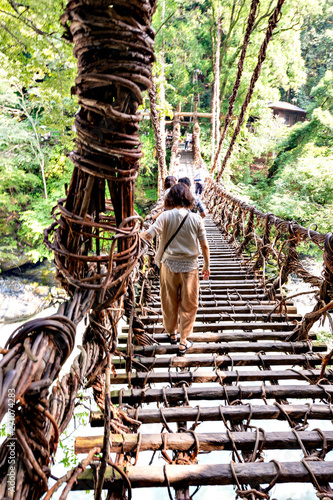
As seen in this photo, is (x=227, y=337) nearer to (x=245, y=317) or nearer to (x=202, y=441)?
(x=245, y=317)

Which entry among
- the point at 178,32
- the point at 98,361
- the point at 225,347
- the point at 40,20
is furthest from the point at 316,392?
the point at 178,32

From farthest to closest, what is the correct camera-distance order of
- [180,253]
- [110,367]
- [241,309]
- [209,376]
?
[241,309] → [180,253] → [209,376] → [110,367]

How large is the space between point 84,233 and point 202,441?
0.84 m

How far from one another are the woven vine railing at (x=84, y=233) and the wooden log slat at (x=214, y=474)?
0.25m

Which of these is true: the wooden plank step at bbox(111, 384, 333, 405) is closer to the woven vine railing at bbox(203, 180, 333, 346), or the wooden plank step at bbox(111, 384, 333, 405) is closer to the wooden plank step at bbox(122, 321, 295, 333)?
the woven vine railing at bbox(203, 180, 333, 346)

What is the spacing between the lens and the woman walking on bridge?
1.72 m

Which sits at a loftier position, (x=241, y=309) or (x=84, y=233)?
(x=84, y=233)

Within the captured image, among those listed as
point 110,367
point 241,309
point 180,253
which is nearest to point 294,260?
point 241,309

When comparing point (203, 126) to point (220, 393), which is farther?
point (203, 126)

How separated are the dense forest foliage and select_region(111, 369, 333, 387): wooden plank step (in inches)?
110

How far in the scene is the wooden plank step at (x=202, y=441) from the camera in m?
0.99

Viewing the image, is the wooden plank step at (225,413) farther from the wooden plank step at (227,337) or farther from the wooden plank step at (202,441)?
the wooden plank step at (227,337)

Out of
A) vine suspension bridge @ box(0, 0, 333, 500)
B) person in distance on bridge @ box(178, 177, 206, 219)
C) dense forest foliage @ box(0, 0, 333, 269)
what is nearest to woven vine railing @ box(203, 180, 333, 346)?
vine suspension bridge @ box(0, 0, 333, 500)

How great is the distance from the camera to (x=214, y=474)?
2.94 ft
